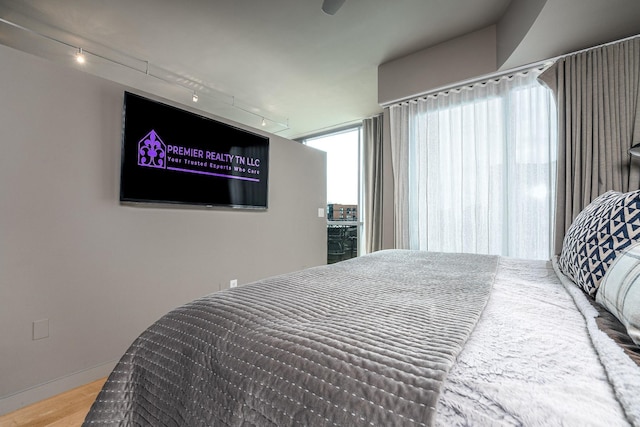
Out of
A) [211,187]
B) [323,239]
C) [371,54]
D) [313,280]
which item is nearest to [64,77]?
[211,187]

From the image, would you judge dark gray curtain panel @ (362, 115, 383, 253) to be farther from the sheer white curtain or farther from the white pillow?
the white pillow

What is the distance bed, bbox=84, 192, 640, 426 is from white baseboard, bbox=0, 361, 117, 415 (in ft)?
4.64

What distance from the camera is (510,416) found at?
1.23ft

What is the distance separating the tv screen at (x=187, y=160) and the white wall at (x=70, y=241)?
0.33ft

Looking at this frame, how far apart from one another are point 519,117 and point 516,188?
652mm

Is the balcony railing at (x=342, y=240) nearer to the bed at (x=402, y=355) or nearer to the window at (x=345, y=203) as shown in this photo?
the window at (x=345, y=203)

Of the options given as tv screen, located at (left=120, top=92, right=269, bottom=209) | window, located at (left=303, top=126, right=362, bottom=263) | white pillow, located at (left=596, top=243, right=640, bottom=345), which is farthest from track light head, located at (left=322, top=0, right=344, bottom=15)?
window, located at (left=303, top=126, right=362, bottom=263)

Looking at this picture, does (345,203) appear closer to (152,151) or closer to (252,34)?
(252,34)

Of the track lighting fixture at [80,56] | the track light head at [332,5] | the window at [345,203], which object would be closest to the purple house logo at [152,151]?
the track lighting fixture at [80,56]

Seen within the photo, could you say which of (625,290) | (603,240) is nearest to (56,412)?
(625,290)

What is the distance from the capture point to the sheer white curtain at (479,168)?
→ 2.48 m

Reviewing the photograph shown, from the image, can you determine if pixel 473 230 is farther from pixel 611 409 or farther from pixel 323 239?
pixel 611 409

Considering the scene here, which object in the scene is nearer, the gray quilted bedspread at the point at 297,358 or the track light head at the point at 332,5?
the gray quilted bedspread at the point at 297,358

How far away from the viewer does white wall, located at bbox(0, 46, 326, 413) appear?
1.54 m
